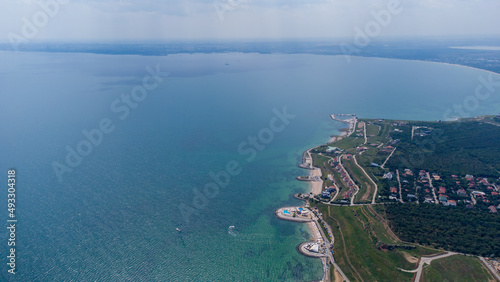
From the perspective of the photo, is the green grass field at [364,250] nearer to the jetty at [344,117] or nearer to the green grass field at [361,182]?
the green grass field at [361,182]

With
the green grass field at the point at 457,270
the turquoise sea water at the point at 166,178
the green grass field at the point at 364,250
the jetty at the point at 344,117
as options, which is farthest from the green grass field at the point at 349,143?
the green grass field at the point at 457,270

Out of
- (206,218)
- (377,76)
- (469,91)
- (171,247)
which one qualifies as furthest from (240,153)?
(377,76)

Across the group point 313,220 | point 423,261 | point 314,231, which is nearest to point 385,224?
point 423,261

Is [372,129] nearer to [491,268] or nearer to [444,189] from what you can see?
[444,189]

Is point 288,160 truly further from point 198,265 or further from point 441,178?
point 198,265

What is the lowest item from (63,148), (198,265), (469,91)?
(198,265)
